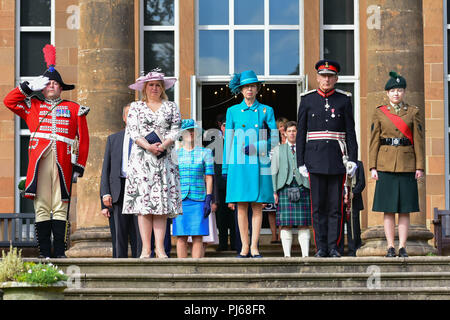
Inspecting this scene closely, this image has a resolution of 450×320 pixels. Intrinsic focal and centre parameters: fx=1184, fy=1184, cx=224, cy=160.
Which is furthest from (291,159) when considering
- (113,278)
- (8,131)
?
(8,131)

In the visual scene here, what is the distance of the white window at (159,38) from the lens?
17875 mm

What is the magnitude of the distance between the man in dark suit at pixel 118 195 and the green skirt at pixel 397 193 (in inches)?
108

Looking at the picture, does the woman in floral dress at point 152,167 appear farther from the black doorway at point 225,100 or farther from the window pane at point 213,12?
the window pane at point 213,12

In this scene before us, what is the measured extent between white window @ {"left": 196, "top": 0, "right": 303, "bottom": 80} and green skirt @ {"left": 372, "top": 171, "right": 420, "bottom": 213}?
16.6 ft

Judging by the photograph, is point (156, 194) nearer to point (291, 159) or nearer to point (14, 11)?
point (291, 159)

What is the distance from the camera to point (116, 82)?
51.0ft

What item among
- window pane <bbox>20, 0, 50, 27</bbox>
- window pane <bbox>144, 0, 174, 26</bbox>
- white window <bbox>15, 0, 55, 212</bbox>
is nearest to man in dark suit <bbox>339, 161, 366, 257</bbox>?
window pane <bbox>144, 0, 174, 26</bbox>

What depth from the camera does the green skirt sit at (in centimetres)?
1295

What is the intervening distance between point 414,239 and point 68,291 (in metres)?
5.44

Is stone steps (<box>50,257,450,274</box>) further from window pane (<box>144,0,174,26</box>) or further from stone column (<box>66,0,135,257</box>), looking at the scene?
window pane (<box>144,0,174,26</box>)

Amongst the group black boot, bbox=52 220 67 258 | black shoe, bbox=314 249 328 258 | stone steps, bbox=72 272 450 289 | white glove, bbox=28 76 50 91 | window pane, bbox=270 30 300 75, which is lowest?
stone steps, bbox=72 272 450 289

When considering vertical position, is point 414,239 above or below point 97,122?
below

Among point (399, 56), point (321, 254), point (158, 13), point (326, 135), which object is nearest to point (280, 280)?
point (321, 254)

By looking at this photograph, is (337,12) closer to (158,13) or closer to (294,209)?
(158,13)
